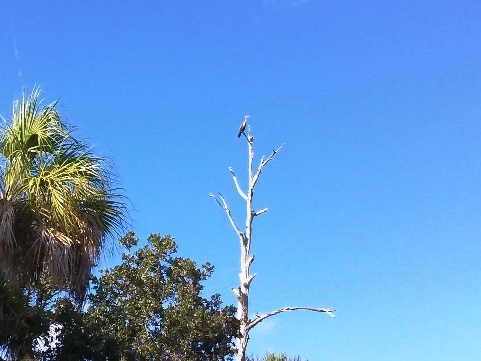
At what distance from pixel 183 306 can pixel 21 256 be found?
10.6ft

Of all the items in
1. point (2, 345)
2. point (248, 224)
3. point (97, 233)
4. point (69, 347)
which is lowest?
point (2, 345)

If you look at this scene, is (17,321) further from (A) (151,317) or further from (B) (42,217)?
(A) (151,317)

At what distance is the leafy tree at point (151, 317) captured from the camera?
10.8 meters

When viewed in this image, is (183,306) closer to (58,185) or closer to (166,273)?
(166,273)

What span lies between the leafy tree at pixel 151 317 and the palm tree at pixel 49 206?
3.93ft

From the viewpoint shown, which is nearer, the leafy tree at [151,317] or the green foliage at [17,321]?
the green foliage at [17,321]

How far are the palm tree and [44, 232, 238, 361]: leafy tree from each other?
1199 millimetres

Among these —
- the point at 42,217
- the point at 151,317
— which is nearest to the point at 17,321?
the point at 42,217

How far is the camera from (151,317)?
466 inches

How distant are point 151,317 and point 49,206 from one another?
346 cm

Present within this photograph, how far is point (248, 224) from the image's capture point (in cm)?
1414

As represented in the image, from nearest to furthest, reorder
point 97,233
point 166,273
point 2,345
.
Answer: point 2,345, point 97,233, point 166,273

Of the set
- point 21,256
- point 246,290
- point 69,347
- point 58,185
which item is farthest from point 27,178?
point 246,290

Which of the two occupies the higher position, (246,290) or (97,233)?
(246,290)
